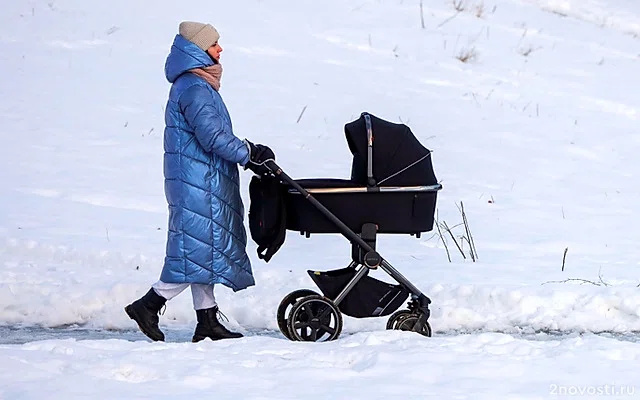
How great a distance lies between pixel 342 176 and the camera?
10688 mm

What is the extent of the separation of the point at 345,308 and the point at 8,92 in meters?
7.49

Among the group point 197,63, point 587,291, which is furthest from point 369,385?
point 587,291

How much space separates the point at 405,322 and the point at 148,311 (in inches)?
54.6

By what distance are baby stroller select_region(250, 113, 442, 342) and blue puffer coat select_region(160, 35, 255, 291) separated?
1.12ft

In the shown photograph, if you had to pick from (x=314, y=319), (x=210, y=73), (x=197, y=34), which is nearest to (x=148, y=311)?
(x=314, y=319)

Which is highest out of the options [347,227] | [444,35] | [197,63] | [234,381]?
[444,35]

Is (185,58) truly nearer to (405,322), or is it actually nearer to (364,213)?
(364,213)

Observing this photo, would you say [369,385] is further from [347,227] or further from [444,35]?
[444,35]

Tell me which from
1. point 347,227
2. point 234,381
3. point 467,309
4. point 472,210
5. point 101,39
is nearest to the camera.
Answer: point 234,381

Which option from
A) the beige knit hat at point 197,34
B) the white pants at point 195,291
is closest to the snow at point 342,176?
the white pants at point 195,291

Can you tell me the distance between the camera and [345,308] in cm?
615

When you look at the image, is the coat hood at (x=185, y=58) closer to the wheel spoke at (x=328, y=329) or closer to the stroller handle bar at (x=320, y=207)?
the stroller handle bar at (x=320, y=207)

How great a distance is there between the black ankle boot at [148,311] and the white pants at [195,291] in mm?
41

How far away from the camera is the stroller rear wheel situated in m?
6.24
